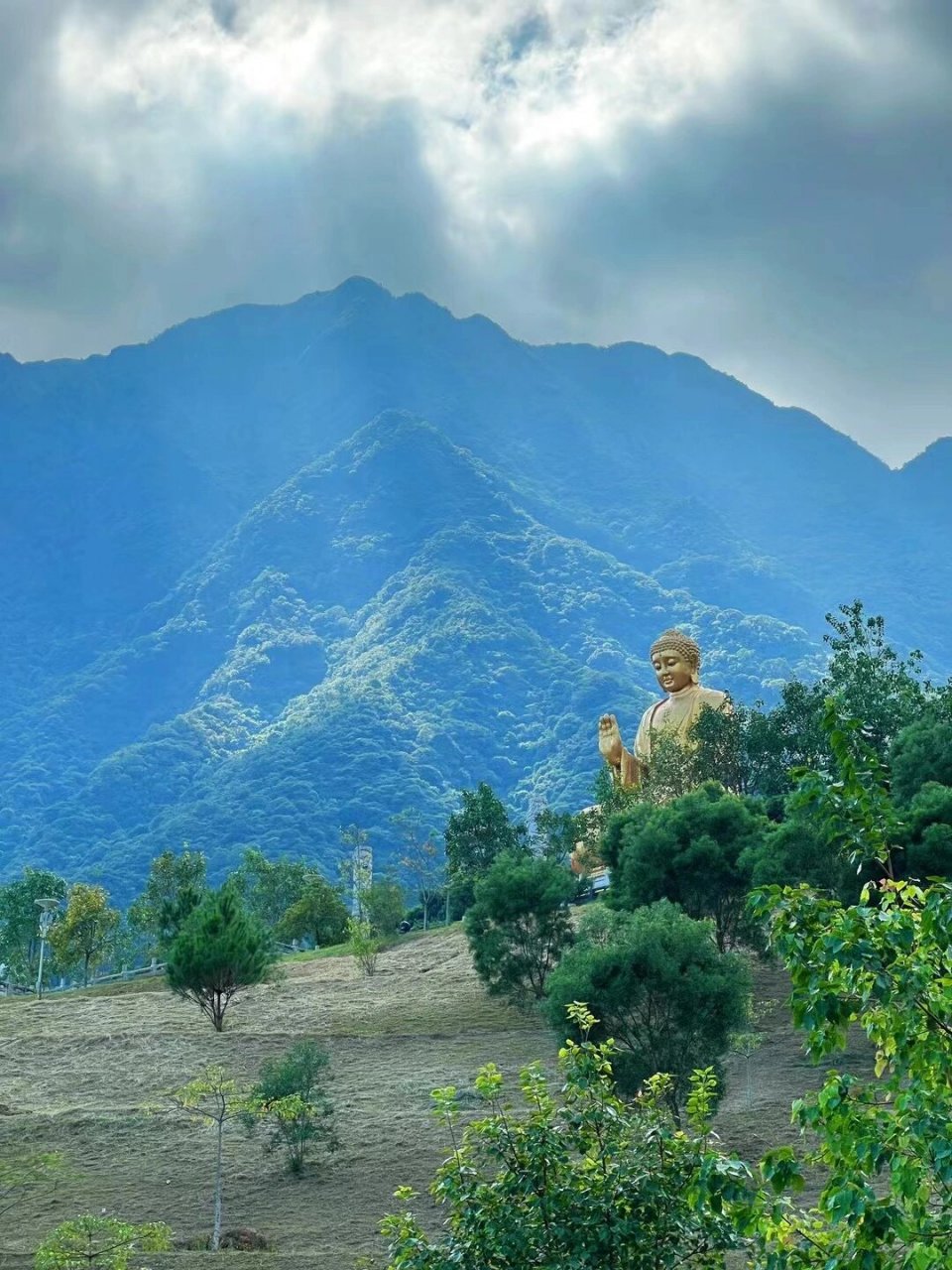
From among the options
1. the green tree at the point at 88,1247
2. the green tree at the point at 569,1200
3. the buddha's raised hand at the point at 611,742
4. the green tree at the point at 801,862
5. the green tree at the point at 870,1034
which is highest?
the buddha's raised hand at the point at 611,742

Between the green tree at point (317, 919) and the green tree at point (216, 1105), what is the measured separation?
126 feet

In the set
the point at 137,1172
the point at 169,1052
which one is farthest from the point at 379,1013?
the point at 137,1172

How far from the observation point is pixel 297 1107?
975 inches

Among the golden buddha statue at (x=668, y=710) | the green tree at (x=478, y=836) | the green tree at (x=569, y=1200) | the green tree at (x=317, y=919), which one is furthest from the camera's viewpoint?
the green tree at (x=317, y=919)

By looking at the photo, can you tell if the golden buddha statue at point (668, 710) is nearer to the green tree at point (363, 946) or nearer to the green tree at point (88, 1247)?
the green tree at point (363, 946)

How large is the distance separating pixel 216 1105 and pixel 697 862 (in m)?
12.0

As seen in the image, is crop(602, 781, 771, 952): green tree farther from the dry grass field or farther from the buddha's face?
the buddha's face

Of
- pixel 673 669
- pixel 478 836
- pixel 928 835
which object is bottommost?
pixel 928 835

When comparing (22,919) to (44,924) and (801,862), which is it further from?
(801,862)

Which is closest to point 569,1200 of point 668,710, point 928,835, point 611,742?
point 928,835

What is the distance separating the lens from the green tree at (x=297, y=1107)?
84.6ft

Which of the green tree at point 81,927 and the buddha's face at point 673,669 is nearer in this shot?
the buddha's face at point 673,669

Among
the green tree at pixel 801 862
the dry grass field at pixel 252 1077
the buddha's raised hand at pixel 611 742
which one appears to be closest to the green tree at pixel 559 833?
the buddha's raised hand at pixel 611 742

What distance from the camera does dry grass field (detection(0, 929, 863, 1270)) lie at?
24094 mm
